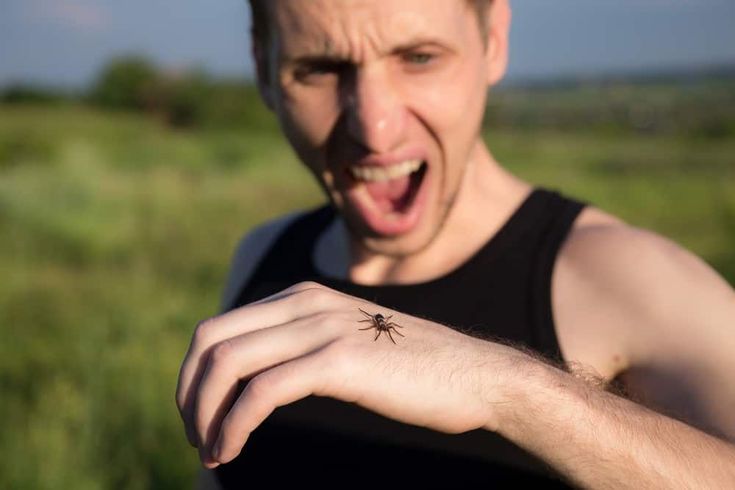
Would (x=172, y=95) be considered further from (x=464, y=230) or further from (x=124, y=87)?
(x=464, y=230)

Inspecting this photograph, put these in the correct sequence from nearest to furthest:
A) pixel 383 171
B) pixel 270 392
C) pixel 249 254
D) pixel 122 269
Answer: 1. pixel 270 392
2. pixel 383 171
3. pixel 249 254
4. pixel 122 269

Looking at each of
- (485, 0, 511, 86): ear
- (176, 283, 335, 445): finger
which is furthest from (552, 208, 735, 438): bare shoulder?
(176, 283, 335, 445): finger

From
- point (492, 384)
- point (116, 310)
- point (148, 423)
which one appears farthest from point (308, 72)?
point (116, 310)

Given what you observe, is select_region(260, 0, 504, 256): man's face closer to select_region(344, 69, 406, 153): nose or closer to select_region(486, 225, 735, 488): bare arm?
select_region(344, 69, 406, 153): nose

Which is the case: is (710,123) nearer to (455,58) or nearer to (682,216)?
(682,216)

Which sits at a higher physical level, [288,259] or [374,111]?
[374,111]

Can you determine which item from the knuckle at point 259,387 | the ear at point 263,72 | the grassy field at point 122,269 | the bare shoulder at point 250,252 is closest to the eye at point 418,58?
the ear at point 263,72

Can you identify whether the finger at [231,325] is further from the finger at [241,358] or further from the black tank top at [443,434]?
the black tank top at [443,434]

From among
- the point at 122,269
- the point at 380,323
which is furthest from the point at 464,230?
the point at 122,269
